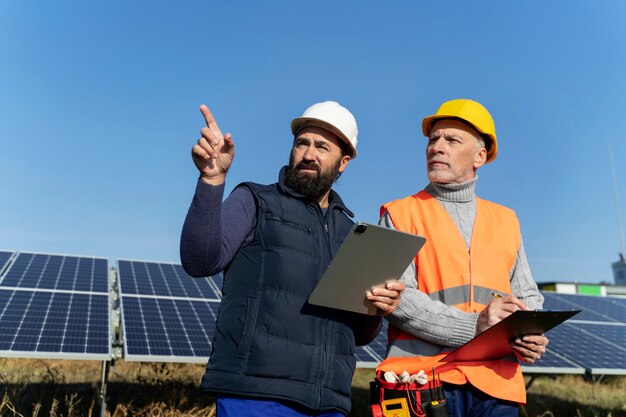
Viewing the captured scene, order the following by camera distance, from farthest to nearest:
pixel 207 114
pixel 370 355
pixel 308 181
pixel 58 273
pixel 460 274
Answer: pixel 58 273 < pixel 370 355 < pixel 308 181 < pixel 460 274 < pixel 207 114

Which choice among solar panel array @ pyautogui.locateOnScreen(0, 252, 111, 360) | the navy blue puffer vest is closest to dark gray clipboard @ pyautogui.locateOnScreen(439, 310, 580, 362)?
the navy blue puffer vest

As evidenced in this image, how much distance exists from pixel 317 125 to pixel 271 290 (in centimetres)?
97

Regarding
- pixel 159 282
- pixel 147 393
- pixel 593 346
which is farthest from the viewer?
pixel 159 282

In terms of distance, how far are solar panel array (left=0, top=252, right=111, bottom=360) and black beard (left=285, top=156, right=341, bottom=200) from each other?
3.31 metres

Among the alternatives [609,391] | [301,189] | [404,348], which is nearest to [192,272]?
[301,189]

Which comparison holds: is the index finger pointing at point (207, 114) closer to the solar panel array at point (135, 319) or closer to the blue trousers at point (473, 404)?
the blue trousers at point (473, 404)

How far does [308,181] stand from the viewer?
2836 millimetres

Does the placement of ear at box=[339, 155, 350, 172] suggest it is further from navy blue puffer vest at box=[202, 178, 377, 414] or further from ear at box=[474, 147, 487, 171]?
ear at box=[474, 147, 487, 171]

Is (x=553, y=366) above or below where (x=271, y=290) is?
below

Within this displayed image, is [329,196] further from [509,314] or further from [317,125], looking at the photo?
[509,314]

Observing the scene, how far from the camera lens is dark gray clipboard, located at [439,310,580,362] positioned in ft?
7.47

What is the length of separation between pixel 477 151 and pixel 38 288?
6.57 meters

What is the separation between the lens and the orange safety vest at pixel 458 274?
253cm

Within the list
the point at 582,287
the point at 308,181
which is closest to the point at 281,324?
the point at 308,181
